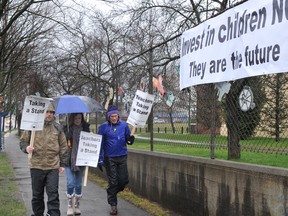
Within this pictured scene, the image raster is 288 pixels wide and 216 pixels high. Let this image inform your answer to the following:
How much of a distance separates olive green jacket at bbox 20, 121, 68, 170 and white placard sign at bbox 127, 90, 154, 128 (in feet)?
5.28

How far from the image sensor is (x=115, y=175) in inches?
287

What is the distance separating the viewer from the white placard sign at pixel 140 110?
24.5ft

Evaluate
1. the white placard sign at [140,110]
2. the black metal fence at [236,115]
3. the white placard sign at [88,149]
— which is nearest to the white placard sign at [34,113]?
the white placard sign at [88,149]

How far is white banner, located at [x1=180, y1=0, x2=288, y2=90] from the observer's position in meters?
4.59

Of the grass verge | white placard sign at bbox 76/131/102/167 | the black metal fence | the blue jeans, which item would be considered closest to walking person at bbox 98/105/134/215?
white placard sign at bbox 76/131/102/167

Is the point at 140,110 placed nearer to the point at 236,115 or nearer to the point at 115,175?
the point at 115,175

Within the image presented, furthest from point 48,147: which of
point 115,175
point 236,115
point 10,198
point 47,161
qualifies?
point 10,198

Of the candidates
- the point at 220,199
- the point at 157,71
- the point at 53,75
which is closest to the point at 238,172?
the point at 220,199

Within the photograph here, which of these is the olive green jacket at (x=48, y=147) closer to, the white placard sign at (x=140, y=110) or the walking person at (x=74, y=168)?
the walking person at (x=74, y=168)

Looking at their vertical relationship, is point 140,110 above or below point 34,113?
above

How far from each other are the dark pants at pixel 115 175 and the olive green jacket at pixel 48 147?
123cm

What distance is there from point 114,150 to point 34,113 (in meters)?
1.71

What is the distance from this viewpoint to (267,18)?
4777 mm

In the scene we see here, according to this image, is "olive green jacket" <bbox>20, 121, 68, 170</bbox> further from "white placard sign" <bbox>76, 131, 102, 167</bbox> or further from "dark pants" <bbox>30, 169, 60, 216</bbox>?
"white placard sign" <bbox>76, 131, 102, 167</bbox>
